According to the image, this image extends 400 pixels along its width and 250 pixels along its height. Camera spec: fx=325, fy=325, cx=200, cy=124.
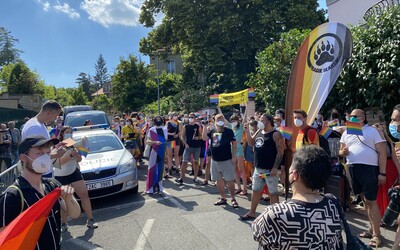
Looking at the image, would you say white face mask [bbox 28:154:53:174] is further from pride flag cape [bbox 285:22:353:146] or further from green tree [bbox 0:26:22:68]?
green tree [bbox 0:26:22:68]

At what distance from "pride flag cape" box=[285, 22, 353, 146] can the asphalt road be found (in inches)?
84.7

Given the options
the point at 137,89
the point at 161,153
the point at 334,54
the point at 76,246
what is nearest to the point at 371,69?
the point at 334,54

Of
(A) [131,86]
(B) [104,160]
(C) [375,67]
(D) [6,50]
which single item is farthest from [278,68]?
(D) [6,50]

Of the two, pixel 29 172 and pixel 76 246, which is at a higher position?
pixel 29 172

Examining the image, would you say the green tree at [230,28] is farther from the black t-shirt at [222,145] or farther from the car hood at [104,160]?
the car hood at [104,160]

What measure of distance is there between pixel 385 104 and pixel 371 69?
0.91 m

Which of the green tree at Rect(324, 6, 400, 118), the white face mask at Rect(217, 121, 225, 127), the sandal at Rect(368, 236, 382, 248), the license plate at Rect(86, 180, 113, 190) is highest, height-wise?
the green tree at Rect(324, 6, 400, 118)

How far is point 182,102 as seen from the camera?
26859 millimetres

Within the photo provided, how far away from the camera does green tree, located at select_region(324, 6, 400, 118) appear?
22.7ft

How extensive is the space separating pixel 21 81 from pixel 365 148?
43473 millimetres

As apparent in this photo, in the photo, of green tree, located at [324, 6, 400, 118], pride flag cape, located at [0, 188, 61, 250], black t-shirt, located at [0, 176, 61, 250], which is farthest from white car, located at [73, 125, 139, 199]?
green tree, located at [324, 6, 400, 118]

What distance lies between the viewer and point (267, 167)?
17.8 ft

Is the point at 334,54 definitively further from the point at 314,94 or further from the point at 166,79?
the point at 166,79

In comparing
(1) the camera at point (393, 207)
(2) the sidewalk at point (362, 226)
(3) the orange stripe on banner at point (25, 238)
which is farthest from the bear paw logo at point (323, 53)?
(3) the orange stripe on banner at point (25, 238)
